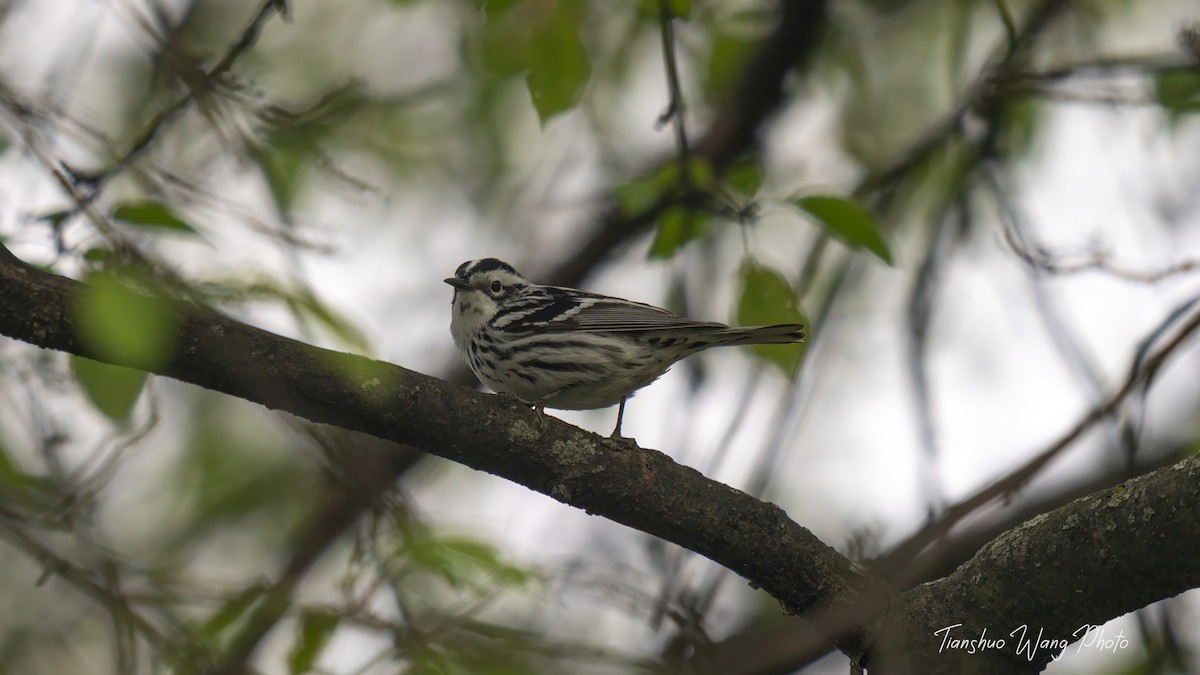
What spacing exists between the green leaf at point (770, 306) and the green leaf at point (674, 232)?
1.89 feet

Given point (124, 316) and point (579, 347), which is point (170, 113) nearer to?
point (124, 316)

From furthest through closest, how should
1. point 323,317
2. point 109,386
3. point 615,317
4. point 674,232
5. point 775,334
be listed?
point 615,317 < point 674,232 < point 775,334 < point 109,386 < point 323,317

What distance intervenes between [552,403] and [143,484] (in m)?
4.31

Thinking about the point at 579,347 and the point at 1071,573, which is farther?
the point at 579,347

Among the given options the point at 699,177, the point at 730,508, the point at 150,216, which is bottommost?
the point at 730,508

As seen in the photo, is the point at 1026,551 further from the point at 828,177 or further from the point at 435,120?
the point at 435,120

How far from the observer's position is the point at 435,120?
9.77 metres

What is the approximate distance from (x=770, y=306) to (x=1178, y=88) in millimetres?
2300

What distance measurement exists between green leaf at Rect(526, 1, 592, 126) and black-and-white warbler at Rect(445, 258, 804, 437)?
4.80 ft

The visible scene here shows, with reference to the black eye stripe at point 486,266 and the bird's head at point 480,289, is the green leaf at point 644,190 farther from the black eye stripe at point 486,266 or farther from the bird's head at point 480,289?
the black eye stripe at point 486,266

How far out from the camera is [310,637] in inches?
155

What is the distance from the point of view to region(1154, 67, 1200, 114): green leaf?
5105 mm

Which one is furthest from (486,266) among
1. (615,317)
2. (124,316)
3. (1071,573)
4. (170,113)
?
(1071,573)

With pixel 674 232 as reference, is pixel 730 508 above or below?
below
